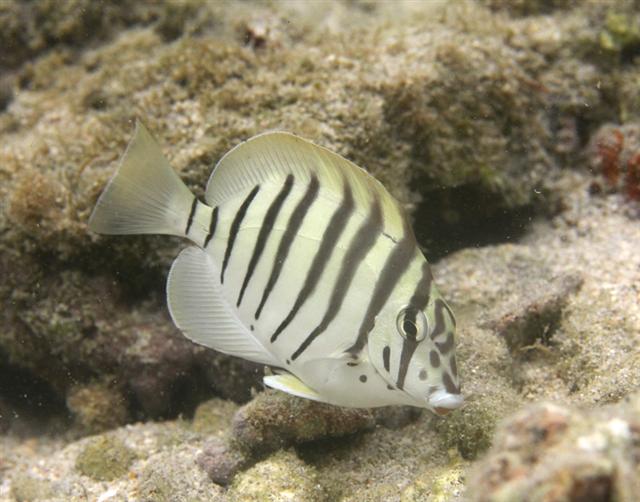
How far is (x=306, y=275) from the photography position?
2199mm

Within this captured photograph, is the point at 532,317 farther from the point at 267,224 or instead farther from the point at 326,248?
the point at 267,224

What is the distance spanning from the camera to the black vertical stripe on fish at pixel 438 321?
2109 mm

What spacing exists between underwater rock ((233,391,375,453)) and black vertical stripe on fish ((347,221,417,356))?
838 millimetres

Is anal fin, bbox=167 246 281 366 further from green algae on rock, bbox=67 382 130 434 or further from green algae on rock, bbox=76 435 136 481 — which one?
green algae on rock, bbox=67 382 130 434

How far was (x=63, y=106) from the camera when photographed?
4.34 meters

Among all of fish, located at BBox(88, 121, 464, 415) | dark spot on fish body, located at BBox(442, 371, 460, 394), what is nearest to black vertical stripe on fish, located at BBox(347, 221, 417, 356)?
fish, located at BBox(88, 121, 464, 415)

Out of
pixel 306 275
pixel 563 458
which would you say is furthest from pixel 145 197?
pixel 563 458

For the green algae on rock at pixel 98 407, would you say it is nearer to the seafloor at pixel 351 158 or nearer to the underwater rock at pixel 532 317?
the seafloor at pixel 351 158

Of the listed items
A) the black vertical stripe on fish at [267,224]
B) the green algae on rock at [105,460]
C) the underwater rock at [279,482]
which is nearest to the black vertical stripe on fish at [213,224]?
the black vertical stripe on fish at [267,224]

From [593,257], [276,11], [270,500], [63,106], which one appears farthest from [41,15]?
[593,257]

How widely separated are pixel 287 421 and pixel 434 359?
42.1 inches

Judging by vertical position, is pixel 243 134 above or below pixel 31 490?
above

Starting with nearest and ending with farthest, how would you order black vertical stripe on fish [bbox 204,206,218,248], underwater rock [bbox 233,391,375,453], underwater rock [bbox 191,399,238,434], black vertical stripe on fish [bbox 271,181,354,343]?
black vertical stripe on fish [bbox 271,181,354,343], black vertical stripe on fish [bbox 204,206,218,248], underwater rock [bbox 233,391,375,453], underwater rock [bbox 191,399,238,434]

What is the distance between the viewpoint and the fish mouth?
2.07 m
